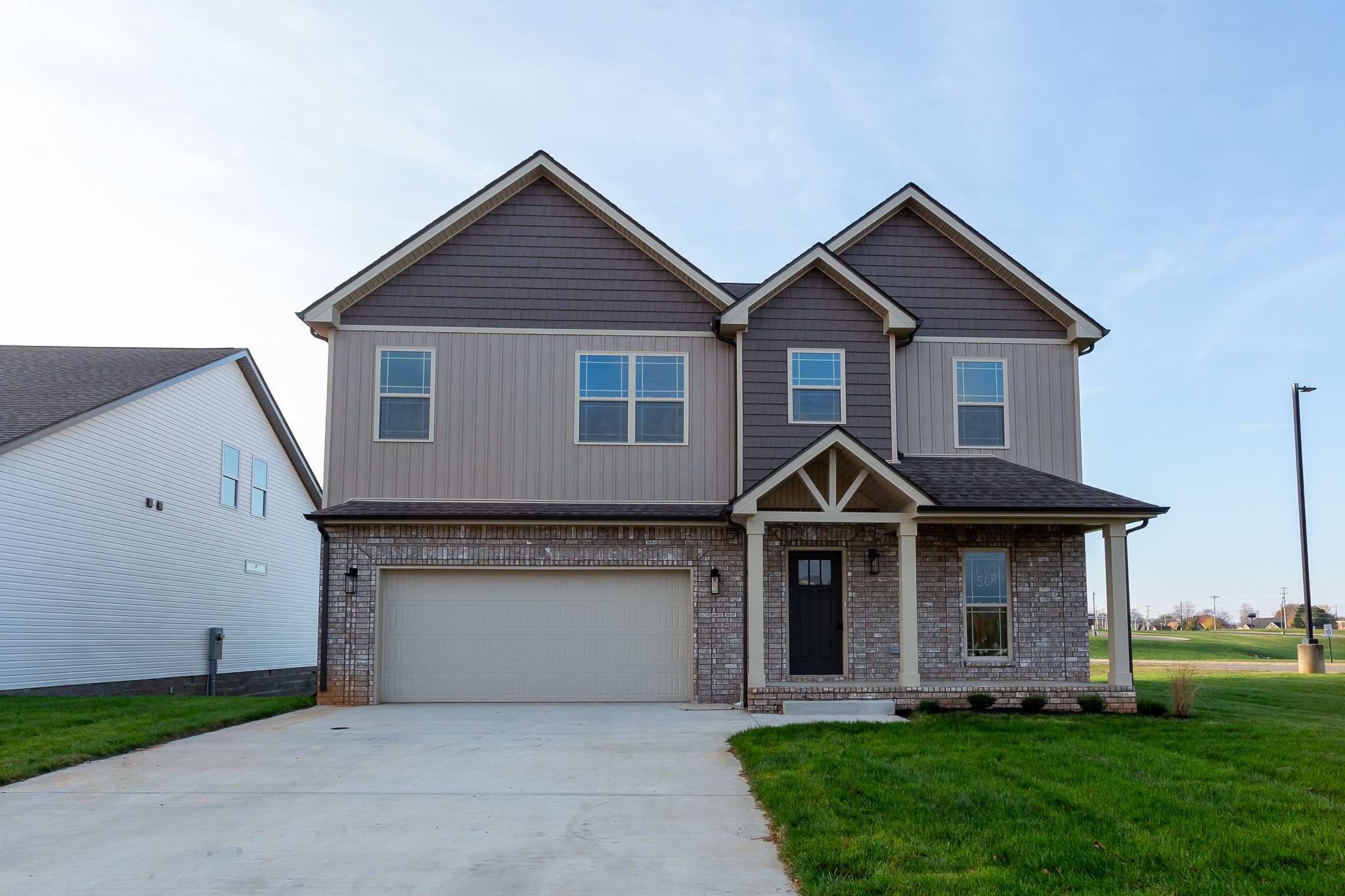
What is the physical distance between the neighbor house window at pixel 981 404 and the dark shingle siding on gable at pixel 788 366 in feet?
4.79

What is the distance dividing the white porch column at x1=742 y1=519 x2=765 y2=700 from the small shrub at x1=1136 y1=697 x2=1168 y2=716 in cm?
497

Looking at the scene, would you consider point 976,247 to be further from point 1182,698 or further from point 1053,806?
point 1053,806

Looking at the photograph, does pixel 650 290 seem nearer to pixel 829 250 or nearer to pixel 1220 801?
pixel 829 250

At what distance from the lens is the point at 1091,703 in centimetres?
1379

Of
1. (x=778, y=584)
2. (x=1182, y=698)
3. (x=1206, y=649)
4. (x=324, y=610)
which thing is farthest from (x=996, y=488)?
(x=1206, y=649)

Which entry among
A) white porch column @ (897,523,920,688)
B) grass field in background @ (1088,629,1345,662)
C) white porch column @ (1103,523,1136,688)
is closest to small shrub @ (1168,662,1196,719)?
white porch column @ (1103,523,1136,688)

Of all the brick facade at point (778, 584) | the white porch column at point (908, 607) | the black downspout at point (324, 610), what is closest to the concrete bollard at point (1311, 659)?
the brick facade at point (778, 584)

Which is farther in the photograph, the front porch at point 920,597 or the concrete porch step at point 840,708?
the front porch at point 920,597

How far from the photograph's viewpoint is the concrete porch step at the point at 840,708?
13.4 m

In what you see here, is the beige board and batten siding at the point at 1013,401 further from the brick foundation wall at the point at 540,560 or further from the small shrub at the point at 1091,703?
the small shrub at the point at 1091,703

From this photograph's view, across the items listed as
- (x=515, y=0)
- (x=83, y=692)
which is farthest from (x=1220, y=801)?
(x=83, y=692)

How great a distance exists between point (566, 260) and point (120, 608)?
33.5 ft

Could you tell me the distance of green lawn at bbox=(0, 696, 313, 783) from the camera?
9.59 m

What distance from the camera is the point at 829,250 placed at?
1616cm
